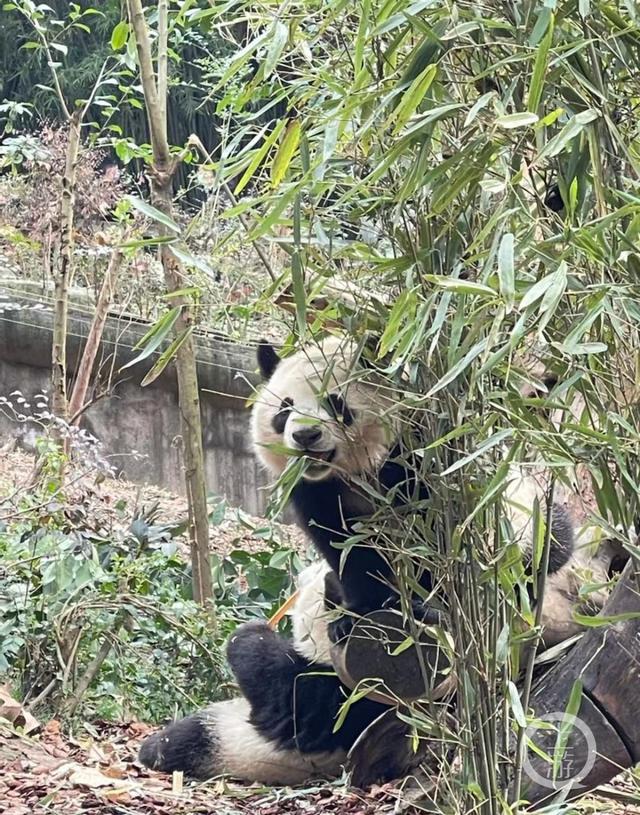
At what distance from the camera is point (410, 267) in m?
2.17

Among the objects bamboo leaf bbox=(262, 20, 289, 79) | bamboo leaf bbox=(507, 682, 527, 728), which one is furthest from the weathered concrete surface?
bamboo leaf bbox=(262, 20, 289, 79)

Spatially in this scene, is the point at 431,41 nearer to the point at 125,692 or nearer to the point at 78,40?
the point at 125,692

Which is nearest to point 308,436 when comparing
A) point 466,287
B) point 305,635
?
point 305,635

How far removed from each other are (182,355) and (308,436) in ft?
4.15

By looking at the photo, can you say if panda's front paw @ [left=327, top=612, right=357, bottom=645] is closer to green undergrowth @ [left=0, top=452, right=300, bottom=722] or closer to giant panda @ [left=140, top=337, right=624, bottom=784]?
giant panda @ [left=140, top=337, right=624, bottom=784]

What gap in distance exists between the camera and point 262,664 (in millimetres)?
4293

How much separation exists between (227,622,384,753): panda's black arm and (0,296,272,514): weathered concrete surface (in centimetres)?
528

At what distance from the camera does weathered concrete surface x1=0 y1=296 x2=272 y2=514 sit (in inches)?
379

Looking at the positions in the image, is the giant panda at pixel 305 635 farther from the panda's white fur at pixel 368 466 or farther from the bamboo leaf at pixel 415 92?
the bamboo leaf at pixel 415 92

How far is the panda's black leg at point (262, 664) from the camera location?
14.0 feet

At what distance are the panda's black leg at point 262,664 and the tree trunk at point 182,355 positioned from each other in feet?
1.61

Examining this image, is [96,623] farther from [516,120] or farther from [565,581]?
[516,120]

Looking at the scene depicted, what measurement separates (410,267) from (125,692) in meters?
3.01

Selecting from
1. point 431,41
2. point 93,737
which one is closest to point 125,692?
point 93,737
